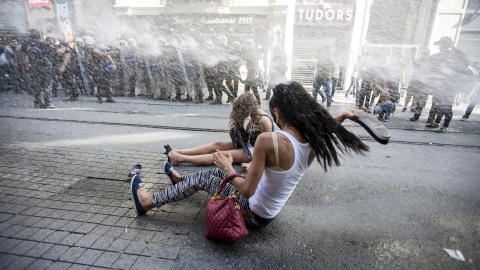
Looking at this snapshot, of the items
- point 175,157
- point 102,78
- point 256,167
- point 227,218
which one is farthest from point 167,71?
point 256,167

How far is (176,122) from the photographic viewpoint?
671 centimetres

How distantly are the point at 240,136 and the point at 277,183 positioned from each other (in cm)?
170

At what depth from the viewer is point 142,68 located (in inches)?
406

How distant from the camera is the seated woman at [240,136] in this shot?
11.5 feet

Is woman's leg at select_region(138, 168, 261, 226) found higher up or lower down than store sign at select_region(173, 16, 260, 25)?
lower down

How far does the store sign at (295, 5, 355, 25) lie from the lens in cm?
1489

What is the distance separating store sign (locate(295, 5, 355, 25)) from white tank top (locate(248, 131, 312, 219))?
15.3 metres

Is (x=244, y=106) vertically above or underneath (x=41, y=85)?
above

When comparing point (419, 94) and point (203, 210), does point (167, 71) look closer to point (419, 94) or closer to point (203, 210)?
point (203, 210)

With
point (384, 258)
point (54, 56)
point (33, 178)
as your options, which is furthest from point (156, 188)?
point (54, 56)

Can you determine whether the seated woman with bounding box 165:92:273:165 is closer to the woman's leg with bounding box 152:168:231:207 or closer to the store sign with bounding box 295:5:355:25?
the woman's leg with bounding box 152:168:231:207

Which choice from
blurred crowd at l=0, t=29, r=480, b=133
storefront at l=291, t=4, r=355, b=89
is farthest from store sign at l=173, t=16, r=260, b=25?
blurred crowd at l=0, t=29, r=480, b=133

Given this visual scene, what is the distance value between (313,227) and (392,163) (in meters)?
2.55

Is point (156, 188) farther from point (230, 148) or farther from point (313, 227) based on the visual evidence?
point (313, 227)
